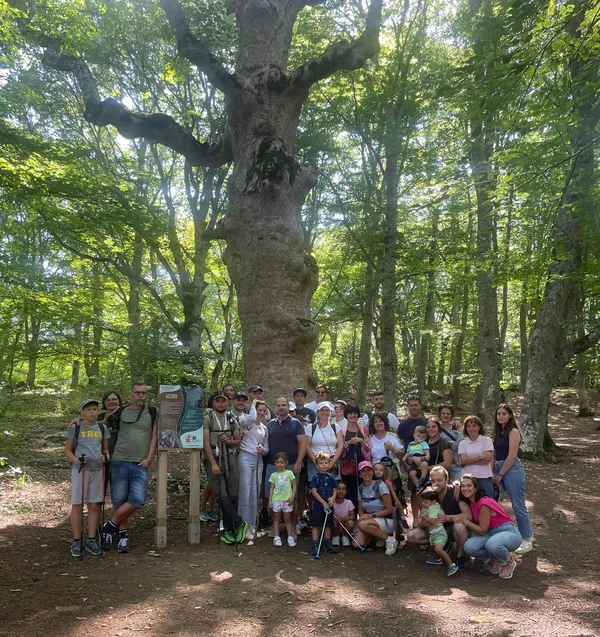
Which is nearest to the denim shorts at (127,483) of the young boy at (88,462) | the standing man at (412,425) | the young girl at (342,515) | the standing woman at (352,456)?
the young boy at (88,462)

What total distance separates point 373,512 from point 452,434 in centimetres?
148

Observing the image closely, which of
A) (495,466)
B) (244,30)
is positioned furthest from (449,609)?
(244,30)

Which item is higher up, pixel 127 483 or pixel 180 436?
pixel 180 436

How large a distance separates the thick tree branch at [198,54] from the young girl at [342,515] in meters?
6.30

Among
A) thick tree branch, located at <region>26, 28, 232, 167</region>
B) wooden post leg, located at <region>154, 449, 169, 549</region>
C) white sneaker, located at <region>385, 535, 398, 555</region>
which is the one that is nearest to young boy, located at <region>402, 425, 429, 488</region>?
white sneaker, located at <region>385, 535, 398, 555</region>

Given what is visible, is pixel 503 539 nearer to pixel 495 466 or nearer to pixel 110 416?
pixel 495 466

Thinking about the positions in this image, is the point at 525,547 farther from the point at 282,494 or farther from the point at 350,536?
the point at 282,494

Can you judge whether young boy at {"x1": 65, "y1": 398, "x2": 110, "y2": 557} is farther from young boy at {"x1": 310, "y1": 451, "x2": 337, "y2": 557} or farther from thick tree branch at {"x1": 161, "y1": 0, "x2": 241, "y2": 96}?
thick tree branch at {"x1": 161, "y1": 0, "x2": 241, "y2": 96}

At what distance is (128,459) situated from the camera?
17.9ft

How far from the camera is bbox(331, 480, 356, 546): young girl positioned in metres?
5.67

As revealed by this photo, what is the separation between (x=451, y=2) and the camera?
46.0ft

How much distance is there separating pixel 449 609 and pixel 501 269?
891 centimetres

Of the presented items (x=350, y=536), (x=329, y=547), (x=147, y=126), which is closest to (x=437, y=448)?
Answer: (x=350, y=536)

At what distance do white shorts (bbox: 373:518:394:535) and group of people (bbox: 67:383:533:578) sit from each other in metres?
0.01
